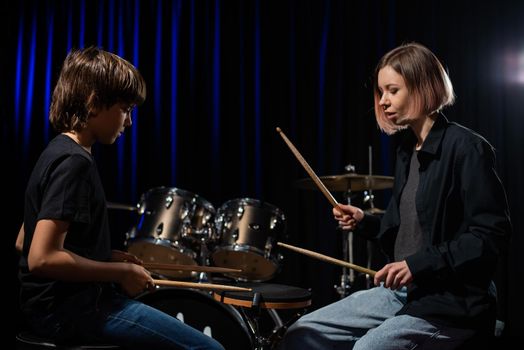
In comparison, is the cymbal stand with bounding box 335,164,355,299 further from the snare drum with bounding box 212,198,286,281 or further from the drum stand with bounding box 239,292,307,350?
the drum stand with bounding box 239,292,307,350

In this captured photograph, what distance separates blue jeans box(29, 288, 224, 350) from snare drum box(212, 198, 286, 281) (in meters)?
1.70

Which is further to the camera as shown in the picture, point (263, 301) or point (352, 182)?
point (352, 182)

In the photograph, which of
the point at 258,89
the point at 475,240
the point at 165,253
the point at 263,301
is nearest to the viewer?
the point at 475,240

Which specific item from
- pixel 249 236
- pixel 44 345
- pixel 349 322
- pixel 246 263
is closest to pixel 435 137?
pixel 349 322

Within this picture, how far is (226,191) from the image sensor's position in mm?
4109

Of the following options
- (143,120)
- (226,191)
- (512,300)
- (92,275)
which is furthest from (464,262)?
(143,120)

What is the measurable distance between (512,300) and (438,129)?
2.47m

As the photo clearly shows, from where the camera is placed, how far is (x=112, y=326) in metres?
1.21

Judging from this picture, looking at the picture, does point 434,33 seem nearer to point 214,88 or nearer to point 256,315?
point 214,88

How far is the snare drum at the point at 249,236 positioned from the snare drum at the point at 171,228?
10 centimetres

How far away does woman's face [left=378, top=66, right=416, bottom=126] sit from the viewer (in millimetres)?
1655

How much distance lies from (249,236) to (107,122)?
1721 mm

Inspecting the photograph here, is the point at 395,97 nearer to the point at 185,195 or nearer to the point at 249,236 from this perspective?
the point at 249,236

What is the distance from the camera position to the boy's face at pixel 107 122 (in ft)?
4.49
